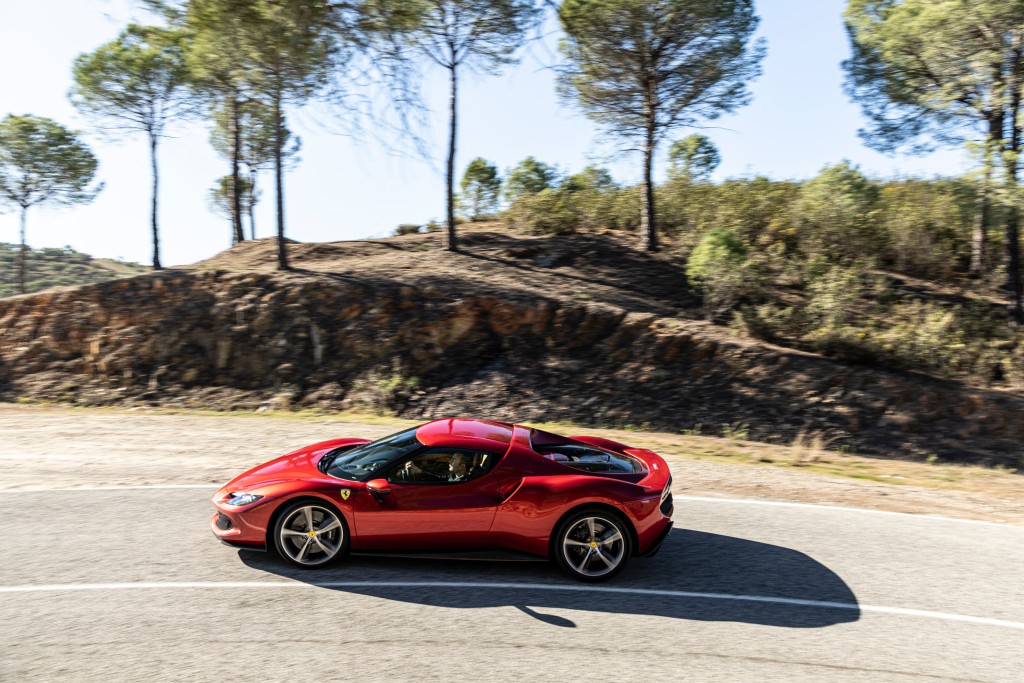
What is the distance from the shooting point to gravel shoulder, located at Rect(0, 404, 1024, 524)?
9219mm

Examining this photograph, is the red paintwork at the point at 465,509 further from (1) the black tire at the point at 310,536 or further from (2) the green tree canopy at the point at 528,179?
(2) the green tree canopy at the point at 528,179

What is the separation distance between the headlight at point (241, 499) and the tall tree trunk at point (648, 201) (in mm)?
18557

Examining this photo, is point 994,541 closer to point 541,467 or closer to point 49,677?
point 541,467

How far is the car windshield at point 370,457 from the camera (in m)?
6.17

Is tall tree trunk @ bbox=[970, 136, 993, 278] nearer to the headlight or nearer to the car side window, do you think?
the car side window

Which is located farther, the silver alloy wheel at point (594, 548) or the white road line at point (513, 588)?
the silver alloy wheel at point (594, 548)

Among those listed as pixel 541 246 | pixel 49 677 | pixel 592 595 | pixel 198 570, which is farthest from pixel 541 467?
pixel 541 246

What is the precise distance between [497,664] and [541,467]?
187cm

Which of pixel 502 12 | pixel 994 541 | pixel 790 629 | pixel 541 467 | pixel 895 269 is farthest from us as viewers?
pixel 895 269

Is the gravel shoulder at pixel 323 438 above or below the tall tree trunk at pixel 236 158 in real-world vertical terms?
below

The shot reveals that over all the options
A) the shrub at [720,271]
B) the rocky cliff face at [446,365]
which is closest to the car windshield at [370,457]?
the rocky cliff face at [446,365]

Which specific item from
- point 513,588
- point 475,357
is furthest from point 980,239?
point 513,588

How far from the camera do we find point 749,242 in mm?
22672

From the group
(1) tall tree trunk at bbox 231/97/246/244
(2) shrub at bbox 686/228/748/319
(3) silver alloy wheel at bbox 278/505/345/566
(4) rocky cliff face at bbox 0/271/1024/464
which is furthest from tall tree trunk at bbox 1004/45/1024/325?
(1) tall tree trunk at bbox 231/97/246/244
